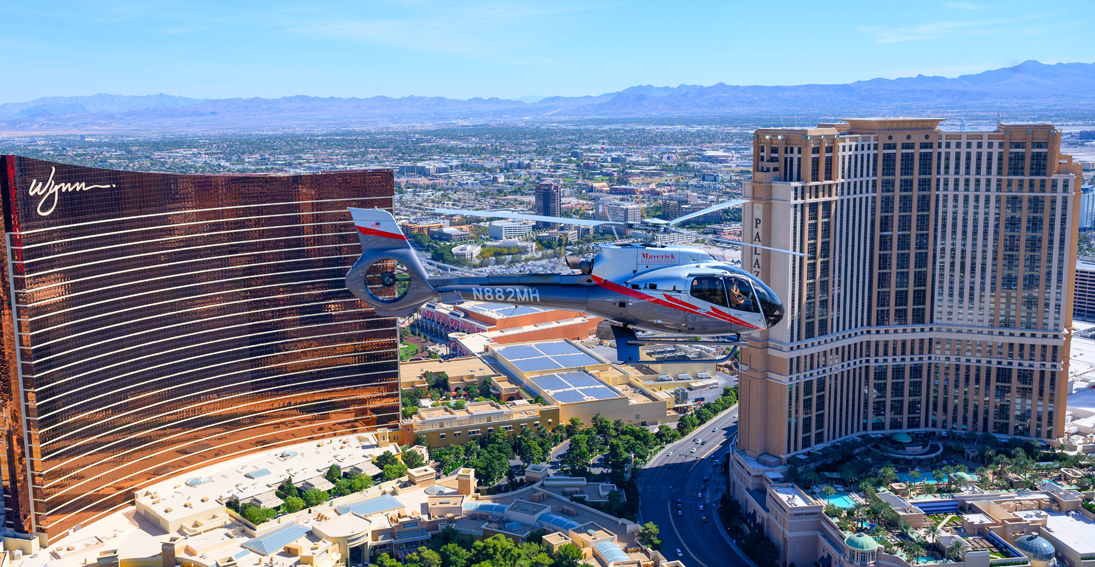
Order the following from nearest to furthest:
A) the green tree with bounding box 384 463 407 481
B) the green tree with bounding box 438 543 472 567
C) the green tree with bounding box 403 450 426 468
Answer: the green tree with bounding box 438 543 472 567
the green tree with bounding box 384 463 407 481
the green tree with bounding box 403 450 426 468

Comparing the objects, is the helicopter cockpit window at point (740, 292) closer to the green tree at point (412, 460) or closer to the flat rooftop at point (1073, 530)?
the flat rooftop at point (1073, 530)

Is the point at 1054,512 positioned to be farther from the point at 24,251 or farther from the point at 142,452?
the point at 24,251

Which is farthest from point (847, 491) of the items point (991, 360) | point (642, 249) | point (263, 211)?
point (263, 211)

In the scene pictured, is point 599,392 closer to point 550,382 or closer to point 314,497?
point 550,382

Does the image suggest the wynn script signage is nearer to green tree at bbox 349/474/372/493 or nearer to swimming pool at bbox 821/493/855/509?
green tree at bbox 349/474/372/493

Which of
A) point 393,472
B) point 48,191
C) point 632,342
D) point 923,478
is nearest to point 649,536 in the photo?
point 632,342

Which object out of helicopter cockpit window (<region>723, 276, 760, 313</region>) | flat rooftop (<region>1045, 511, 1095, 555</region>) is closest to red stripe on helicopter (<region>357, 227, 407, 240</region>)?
helicopter cockpit window (<region>723, 276, 760, 313</region>)
